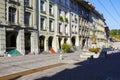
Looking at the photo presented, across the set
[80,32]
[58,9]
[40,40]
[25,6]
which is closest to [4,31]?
[25,6]

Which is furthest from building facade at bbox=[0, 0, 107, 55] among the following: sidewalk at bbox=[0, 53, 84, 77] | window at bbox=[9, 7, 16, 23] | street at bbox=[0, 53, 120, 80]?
street at bbox=[0, 53, 120, 80]

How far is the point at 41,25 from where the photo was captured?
145ft

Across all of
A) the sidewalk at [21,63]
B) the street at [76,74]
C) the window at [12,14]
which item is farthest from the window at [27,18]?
the street at [76,74]

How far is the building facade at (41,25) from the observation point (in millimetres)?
34281

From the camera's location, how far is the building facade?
1350 inches

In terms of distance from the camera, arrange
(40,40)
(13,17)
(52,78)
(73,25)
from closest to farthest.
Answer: (52,78) → (13,17) → (40,40) → (73,25)

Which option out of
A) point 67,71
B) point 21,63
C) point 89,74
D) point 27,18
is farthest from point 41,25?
point 89,74

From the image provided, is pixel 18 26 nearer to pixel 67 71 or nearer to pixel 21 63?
pixel 21 63

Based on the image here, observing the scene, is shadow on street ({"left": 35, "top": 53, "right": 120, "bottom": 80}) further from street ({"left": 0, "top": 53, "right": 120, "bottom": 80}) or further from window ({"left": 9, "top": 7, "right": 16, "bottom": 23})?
window ({"left": 9, "top": 7, "right": 16, "bottom": 23})

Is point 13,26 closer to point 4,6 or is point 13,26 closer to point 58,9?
point 4,6

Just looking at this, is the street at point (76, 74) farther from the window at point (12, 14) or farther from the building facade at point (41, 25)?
the window at point (12, 14)

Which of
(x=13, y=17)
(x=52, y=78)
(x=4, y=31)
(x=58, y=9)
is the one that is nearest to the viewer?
(x=52, y=78)

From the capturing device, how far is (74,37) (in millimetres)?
62469

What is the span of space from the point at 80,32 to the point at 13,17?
111 feet
